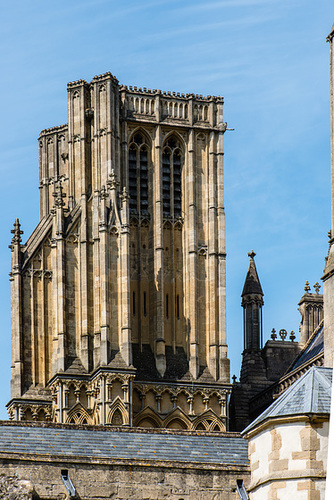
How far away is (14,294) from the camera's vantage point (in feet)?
227

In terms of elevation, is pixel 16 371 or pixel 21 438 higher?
pixel 16 371

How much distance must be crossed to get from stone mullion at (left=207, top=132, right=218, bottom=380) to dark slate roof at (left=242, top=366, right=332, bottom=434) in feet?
118

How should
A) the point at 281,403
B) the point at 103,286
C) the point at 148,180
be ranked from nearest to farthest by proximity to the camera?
the point at 281,403, the point at 103,286, the point at 148,180

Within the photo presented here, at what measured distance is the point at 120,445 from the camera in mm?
34094

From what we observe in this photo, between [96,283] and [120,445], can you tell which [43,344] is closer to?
[96,283]

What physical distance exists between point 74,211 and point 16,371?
286 inches

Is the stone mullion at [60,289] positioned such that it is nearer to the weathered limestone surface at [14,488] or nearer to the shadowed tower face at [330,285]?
the shadowed tower face at [330,285]

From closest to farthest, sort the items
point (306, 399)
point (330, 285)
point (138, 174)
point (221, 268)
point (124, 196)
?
point (306, 399)
point (330, 285)
point (124, 196)
point (221, 268)
point (138, 174)

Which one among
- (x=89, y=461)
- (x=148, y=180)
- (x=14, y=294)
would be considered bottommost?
(x=89, y=461)

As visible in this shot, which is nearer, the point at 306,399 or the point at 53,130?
the point at 306,399

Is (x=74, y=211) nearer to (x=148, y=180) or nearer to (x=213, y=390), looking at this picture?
(x=148, y=180)

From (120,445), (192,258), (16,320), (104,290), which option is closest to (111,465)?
(120,445)

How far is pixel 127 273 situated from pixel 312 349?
932 cm

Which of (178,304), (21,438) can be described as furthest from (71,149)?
(21,438)
